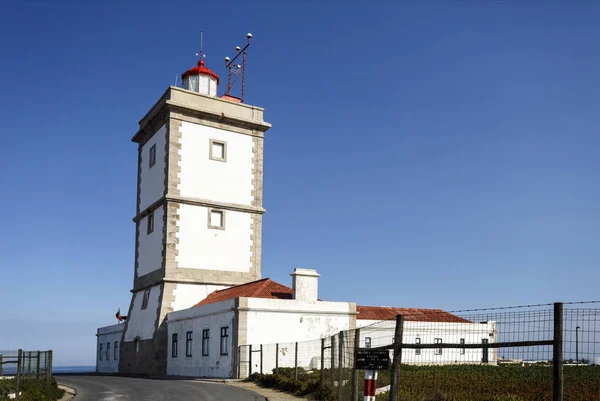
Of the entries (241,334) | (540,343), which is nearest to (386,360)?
(540,343)

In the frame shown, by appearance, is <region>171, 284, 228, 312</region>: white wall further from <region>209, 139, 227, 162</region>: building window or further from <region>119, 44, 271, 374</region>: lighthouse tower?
<region>209, 139, 227, 162</region>: building window

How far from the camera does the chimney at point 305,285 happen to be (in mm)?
→ 29688

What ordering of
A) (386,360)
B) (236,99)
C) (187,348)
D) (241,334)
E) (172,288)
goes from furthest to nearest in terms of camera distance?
(236,99) → (172,288) → (187,348) → (241,334) → (386,360)

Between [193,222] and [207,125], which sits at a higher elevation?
[207,125]

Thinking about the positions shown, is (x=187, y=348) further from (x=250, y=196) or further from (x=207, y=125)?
(x=207, y=125)

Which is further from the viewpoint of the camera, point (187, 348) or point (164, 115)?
point (164, 115)

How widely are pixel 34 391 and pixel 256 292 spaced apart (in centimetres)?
1254

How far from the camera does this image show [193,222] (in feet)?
117

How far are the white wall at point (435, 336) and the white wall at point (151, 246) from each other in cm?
1155

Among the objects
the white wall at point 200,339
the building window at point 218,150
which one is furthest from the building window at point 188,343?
the building window at point 218,150

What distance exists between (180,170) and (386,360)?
2589cm

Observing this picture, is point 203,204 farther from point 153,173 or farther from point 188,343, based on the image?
point 188,343

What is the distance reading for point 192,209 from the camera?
35625 millimetres

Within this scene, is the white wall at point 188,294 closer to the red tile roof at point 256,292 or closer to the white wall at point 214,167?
the red tile roof at point 256,292
